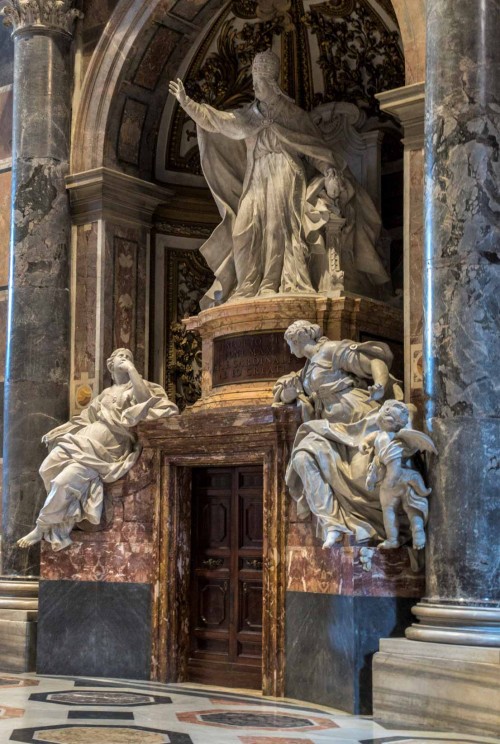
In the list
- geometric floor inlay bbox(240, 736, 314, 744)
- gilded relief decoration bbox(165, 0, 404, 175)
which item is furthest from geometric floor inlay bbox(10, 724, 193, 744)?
gilded relief decoration bbox(165, 0, 404, 175)

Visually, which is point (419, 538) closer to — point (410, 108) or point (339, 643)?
point (339, 643)

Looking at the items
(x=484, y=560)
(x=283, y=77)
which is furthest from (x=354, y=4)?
(x=484, y=560)

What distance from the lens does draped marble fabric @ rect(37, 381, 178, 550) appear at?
439 inches

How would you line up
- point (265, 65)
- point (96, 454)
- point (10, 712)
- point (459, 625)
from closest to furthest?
point (459, 625)
point (10, 712)
point (96, 454)
point (265, 65)

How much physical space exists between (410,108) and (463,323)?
7.06ft

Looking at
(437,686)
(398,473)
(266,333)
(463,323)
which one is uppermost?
(266,333)

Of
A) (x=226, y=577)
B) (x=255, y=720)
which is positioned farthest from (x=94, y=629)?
(x=255, y=720)

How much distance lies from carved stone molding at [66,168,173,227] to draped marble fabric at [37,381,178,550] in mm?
1973

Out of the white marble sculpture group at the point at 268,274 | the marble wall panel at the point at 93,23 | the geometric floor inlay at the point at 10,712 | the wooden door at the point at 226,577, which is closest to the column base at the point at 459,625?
the white marble sculpture group at the point at 268,274

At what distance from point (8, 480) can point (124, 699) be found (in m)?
3.10

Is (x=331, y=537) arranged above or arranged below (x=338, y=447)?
below

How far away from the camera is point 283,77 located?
13.0 m

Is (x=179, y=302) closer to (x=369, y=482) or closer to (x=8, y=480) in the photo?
(x=8, y=480)

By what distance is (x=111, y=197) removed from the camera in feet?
41.4
